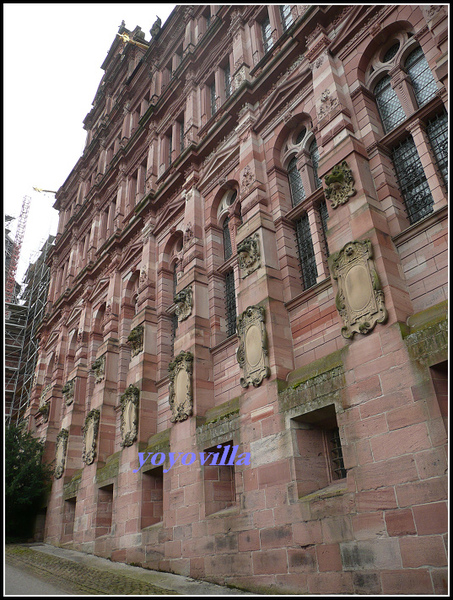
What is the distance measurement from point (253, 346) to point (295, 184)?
5.81m

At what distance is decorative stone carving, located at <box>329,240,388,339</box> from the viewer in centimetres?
978

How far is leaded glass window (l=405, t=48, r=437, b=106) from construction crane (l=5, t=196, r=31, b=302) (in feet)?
160

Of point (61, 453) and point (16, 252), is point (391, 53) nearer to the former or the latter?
point (61, 453)

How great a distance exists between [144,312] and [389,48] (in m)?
12.7

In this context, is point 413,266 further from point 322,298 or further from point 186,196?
point 186,196

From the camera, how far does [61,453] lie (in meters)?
23.9

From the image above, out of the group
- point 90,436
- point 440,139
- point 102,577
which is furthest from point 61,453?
point 440,139

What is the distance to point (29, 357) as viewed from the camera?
3984cm

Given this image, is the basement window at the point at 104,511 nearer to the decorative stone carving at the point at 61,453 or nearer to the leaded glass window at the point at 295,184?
the decorative stone carving at the point at 61,453

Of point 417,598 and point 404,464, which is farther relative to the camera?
point 404,464

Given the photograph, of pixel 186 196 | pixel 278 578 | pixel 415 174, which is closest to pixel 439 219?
pixel 415 174

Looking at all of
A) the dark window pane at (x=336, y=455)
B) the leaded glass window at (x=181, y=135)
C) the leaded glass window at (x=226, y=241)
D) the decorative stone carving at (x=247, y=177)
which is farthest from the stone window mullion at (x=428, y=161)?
the leaded glass window at (x=181, y=135)

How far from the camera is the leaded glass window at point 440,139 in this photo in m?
10.8

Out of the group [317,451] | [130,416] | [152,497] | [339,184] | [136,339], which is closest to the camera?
[317,451]
